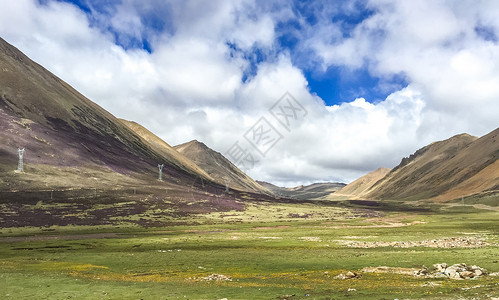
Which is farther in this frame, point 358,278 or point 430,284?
point 358,278

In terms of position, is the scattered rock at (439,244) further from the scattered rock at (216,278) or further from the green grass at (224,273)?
the scattered rock at (216,278)

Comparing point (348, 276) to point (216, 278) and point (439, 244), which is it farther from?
point (439, 244)

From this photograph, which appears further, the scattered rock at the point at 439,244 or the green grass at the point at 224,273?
the scattered rock at the point at 439,244

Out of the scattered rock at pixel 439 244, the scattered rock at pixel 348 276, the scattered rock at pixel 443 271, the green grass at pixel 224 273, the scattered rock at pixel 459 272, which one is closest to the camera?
the green grass at pixel 224 273

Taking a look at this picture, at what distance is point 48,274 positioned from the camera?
130 ft

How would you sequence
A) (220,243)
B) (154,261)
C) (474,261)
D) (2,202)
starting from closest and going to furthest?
(474,261) < (154,261) < (220,243) < (2,202)

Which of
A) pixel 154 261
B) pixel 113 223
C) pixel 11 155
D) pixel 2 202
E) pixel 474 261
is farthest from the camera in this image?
pixel 11 155

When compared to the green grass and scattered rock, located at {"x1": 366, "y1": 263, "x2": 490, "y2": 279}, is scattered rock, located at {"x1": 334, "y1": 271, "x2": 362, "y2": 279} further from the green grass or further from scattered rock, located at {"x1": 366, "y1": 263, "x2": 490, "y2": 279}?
scattered rock, located at {"x1": 366, "y1": 263, "x2": 490, "y2": 279}

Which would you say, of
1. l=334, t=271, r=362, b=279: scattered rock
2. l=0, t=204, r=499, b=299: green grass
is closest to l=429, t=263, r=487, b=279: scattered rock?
l=0, t=204, r=499, b=299: green grass

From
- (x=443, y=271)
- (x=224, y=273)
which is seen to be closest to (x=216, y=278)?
(x=224, y=273)

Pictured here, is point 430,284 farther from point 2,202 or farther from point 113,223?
point 2,202

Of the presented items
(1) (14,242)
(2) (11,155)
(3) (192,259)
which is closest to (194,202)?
A: (2) (11,155)

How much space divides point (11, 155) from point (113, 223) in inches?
4437

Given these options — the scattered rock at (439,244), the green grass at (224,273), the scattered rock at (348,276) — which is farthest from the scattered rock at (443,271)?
the scattered rock at (439,244)
